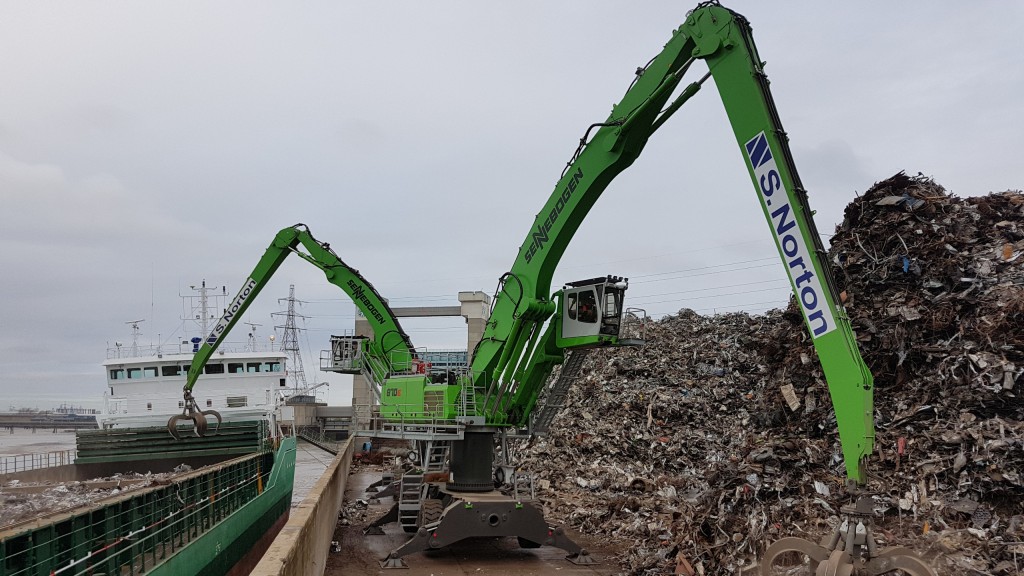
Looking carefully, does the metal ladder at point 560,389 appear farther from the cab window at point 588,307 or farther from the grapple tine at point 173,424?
the grapple tine at point 173,424

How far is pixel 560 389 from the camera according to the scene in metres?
12.5

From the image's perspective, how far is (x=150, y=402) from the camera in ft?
77.7

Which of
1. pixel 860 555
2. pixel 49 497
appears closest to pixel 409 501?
pixel 49 497

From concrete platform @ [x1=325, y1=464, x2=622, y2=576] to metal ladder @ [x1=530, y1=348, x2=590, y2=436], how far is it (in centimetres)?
209

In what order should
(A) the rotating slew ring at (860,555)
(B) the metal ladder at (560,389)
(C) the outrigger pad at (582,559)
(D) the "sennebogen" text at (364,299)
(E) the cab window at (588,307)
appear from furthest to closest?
(D) the "sennebogen" text at (364,299) → (B) the metal ladder at (560,389) → (E) the cab window at (588,307) → (C) the outrigger pad at (582,559) → (A) the rotating slew ring at (860,555)

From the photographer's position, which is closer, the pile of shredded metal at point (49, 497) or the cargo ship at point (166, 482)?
the cargo ship at point (166, 482)

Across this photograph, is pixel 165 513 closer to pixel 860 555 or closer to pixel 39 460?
pixel 39 460

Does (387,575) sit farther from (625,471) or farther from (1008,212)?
(1008,212)

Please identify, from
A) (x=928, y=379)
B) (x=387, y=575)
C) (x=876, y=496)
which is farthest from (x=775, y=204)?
(x=387, y=575)

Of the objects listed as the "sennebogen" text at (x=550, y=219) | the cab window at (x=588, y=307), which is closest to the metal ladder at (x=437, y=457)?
the cab window at (x=588, y=307)

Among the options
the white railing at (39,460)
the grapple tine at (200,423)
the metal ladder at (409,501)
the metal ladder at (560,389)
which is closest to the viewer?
the metal ladder at (409,501)

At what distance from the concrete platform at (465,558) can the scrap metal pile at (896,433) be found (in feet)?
2.06

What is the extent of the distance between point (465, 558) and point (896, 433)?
21.9 feet

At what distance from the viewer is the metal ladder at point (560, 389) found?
1226 cm
